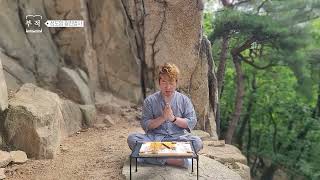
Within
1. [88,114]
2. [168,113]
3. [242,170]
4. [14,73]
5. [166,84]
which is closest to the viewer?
[168,113]

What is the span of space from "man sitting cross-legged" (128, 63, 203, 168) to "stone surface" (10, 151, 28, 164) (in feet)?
4.11

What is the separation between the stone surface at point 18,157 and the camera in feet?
14.8

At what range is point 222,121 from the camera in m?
15.1

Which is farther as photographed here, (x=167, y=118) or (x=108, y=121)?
(x=108, y=121)

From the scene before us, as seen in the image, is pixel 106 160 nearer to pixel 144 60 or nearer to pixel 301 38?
pixel 144 60

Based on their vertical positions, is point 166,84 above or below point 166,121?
above

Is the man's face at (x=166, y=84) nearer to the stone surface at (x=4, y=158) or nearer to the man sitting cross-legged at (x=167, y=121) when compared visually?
the man sitting cross-legged at (x=167, y=121)

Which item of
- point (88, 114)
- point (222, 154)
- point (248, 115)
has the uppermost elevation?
point (88, 114)

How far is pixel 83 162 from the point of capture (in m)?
4.80

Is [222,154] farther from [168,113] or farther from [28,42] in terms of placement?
[28,42]

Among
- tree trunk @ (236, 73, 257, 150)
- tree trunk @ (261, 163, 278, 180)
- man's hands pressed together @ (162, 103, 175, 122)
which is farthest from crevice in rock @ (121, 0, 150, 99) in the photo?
tree trunk @ (236, 73, 257, 150)

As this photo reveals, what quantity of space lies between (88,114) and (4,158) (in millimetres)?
2577

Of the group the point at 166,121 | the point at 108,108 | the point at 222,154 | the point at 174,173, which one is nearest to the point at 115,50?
the point at 108,108

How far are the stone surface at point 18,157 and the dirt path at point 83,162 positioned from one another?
6cm
